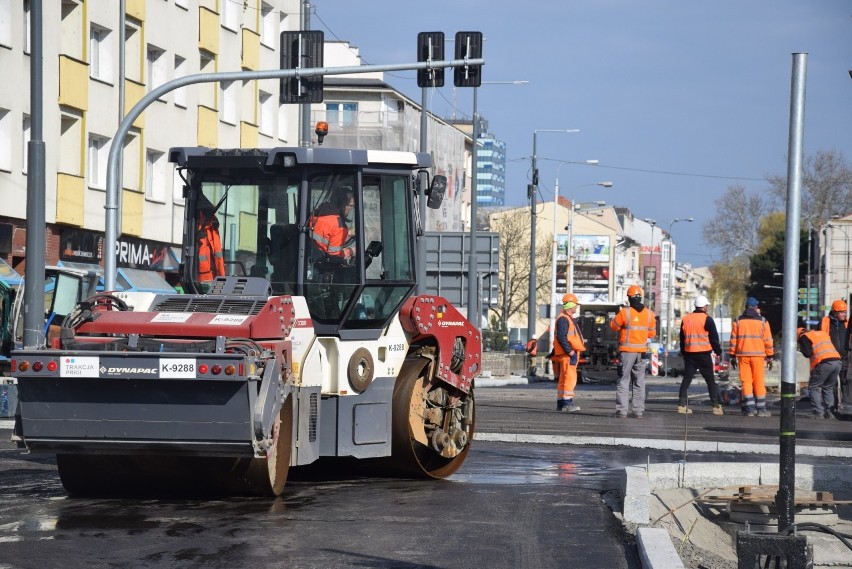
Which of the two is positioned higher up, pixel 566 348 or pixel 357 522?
pixel 566 348

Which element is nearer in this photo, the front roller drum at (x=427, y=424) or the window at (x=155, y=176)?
the front roller drum at (x=427, y=424)

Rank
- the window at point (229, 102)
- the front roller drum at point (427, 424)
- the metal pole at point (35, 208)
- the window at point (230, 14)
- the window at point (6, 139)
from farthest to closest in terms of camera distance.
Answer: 1. the window at point (229, 102)
2. the window at point (230, 14)
3. the window at point (6, 139)
4. the metal pole at point (35, 208)
5. the front roller drum at point (427, 424)

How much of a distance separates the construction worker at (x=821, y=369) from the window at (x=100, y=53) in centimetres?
1963

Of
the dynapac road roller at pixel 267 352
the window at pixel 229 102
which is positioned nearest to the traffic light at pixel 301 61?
the dynapac road roller at pixel 267 352

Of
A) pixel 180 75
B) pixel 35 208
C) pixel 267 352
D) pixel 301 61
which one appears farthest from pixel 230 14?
pixel 267 352

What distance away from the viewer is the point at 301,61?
2177cm

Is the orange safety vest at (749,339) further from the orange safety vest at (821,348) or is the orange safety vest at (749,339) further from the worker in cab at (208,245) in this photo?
the worker in cab at (208,245)

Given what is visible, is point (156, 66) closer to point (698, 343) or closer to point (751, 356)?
point (698, 343)

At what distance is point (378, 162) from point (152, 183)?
90.4ft

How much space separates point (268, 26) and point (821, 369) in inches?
1125

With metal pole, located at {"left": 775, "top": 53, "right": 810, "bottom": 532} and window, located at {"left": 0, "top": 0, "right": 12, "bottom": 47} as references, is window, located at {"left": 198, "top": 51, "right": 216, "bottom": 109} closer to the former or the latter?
window, located at {"left": 0, "top": 0, "right": 12, "bottom": 47}

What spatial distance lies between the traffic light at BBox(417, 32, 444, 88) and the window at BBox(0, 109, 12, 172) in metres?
11.9

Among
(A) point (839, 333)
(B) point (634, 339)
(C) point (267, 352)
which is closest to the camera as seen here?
(C) point (267, 352)

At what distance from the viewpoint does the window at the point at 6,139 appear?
30266 millimetres
